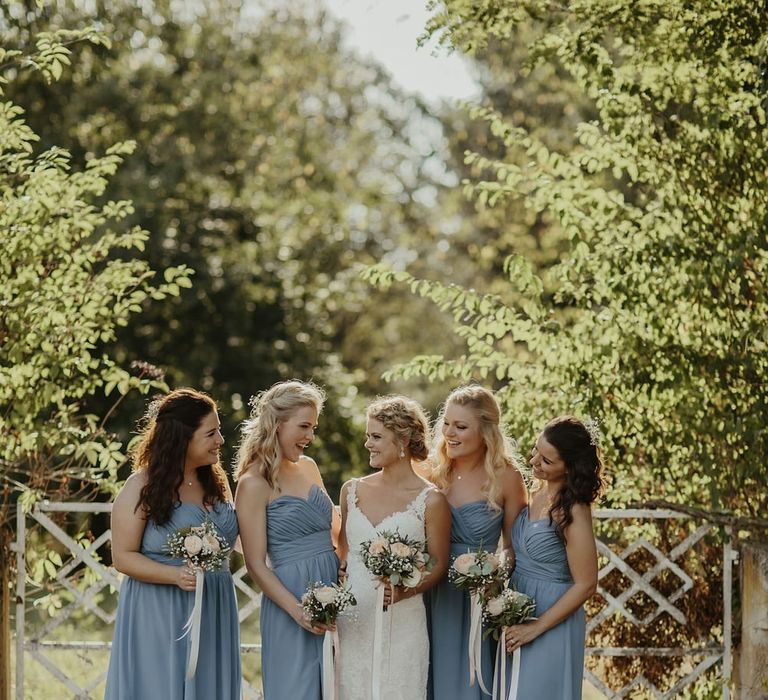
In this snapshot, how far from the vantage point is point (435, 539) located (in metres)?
5.08

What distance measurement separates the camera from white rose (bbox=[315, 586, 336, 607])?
480 centimetres

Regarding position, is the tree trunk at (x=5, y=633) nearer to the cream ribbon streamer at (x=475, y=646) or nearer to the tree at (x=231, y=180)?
the cream ribbon streamer at (x=475, y=646)

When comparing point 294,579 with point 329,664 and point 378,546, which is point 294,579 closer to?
point 329,664

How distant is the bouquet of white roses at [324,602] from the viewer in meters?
4.81

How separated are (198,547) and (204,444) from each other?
48cm

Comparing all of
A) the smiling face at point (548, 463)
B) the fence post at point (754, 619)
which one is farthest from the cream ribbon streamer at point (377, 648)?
the fence post at point (754, 619)

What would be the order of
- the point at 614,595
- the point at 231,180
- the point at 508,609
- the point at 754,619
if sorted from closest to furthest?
the point at 508,609, the point at 754,619, the point at 614,595, the point at 231,180

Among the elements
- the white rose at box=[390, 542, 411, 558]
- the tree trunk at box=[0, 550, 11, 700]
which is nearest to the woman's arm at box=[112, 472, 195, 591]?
the white rose at box=[390, 542, 411, 558]

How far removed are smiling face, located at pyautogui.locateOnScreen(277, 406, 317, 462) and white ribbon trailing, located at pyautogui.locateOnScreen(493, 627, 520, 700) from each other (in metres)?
1.17

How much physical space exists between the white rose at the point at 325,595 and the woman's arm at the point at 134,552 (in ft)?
1.73

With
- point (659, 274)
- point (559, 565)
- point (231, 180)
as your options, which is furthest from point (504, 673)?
point (231, 180)

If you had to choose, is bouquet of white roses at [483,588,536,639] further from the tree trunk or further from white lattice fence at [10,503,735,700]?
the tree trunk

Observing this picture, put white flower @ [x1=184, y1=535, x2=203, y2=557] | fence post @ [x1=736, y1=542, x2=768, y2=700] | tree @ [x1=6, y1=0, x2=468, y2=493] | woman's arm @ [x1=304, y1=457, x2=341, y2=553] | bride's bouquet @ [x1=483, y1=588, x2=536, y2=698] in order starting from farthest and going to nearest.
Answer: tree @ [x1=6, y1=0, x2=468, y2=493] < fence post @ [x1=736, y1=542, x2=768, y2=700] < woman's arm @ [x1=304, y1=457, x2=341, y2=553] < bride's bouquet @ [x1=483, y1=588, x2=536, y2=698] < white flower @ [x1=184, y1=535, x2=203, y2=557]

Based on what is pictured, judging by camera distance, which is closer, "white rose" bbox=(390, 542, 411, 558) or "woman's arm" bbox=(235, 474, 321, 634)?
"white rose" bbox=(390, 542, 411, 558)
